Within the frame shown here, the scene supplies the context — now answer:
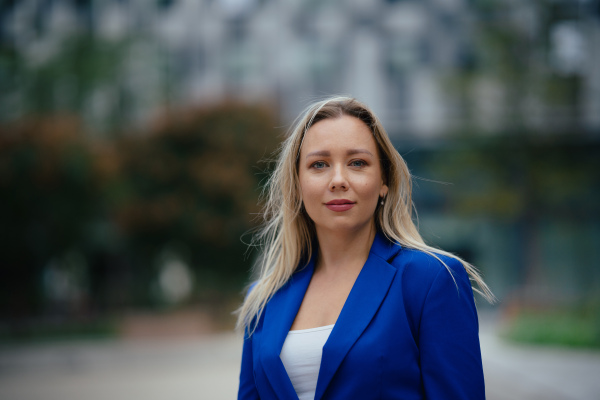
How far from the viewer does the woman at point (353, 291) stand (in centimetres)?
197

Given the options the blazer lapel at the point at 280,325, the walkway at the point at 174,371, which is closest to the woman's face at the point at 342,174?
the blazer lapel at the point at 280,325

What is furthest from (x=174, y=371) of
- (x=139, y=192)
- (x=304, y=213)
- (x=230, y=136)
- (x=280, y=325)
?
(x=280, y=325)

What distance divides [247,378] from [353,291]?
0.63 meters

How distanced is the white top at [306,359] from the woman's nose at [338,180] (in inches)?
19.6

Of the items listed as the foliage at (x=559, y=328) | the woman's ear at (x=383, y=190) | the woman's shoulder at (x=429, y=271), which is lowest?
the foliage at (x=559, y=328)

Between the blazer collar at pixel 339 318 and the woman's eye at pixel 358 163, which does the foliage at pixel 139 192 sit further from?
the woman's eye at pixel 358 163

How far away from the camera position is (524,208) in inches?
→ 815

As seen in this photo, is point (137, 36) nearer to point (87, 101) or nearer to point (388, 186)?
point (87, 101)

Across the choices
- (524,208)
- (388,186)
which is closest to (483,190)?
(524,208)

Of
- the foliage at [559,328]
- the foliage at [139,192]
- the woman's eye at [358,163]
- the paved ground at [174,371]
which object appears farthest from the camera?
the foliage at [139,192]

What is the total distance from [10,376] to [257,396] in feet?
38.9

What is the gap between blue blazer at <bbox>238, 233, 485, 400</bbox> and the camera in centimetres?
195

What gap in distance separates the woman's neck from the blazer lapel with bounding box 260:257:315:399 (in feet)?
0.47

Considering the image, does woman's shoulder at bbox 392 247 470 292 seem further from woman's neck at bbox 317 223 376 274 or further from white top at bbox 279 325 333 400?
white top at bbox 279 325 333 400
